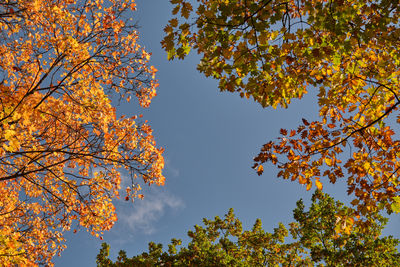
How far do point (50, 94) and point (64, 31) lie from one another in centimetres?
230

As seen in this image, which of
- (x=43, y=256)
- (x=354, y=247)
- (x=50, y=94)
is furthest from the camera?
(x=354, y=247)

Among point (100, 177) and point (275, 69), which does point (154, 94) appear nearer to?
point (100, 177)

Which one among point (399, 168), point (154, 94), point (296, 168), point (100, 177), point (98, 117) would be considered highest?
point (154, 94)

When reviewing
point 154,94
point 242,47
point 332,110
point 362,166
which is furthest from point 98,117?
point 362,166

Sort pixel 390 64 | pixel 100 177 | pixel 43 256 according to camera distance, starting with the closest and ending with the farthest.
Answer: pixel 390 64 < pixel 100 177 < pixel 43 256

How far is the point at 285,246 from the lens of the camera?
15.0 m

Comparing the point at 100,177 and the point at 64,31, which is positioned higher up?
the point at 64,31

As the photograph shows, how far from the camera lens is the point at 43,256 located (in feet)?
34.0

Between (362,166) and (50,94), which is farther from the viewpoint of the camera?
(50,94)

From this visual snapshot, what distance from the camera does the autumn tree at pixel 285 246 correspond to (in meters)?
12.8

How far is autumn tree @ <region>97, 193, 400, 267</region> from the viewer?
1278cm

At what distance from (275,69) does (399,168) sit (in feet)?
10.2

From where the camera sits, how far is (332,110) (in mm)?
5684

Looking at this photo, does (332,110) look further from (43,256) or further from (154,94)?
(43,256)
